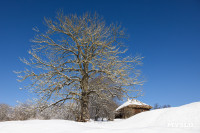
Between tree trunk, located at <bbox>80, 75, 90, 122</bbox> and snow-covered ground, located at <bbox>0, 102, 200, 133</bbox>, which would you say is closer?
snow-covered ground, located at <bbox>0, 102, 200, 133</bbox>

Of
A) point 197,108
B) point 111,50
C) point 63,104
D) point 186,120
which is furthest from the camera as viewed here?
point 111,50

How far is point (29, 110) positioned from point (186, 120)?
878 centimetres

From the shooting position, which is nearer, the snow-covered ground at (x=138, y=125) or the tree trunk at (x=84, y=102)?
the snow-covered ground at (x=138, y=125)

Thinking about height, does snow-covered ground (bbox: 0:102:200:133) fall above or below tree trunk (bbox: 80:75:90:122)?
below

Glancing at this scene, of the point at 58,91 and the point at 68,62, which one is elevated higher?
the point at 68,62

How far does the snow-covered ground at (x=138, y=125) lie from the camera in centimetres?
279

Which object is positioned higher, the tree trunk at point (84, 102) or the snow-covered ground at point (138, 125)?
the tree trunk at point (84, 102)

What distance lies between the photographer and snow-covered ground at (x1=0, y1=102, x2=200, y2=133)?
279 cm

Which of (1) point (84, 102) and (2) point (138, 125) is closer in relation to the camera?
(2) point (138, 125)

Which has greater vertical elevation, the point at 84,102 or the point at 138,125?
the point at 84,102

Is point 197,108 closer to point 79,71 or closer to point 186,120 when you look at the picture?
point 186,120

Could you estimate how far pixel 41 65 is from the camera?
10.1 meters

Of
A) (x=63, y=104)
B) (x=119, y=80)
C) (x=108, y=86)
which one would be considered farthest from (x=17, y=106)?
(x=119, y=80)

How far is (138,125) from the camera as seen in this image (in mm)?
5027
